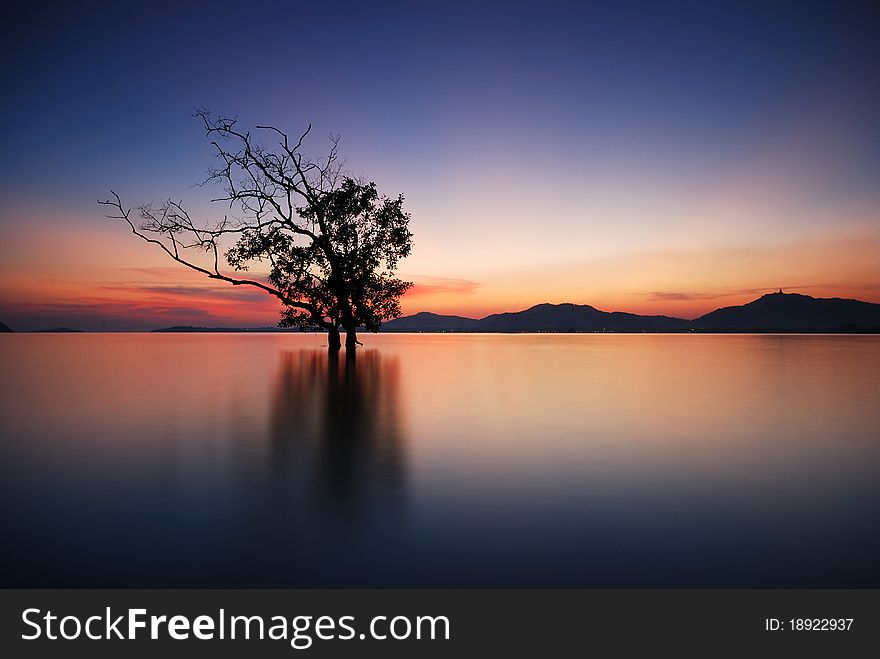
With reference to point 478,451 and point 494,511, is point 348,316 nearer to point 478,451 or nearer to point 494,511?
point 478,451

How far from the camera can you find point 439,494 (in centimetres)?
662

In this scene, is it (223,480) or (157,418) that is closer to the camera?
(223,480)

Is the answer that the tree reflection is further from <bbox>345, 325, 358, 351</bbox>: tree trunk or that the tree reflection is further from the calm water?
<bbox>345, 325, 358, 351</bbox>: tree trunk

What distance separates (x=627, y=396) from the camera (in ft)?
55.5

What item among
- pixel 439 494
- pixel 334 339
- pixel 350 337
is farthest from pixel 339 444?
pixel 350 337

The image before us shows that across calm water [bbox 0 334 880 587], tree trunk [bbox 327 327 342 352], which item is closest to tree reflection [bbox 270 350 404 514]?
calm water [bbox 0 334 880 587]

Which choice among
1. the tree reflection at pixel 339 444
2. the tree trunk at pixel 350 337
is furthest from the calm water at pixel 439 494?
the tree trunk at pixel 350 337

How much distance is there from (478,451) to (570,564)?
15.2 ft

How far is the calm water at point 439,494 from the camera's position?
4.50m

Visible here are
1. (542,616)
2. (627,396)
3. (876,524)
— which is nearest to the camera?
(542,616)

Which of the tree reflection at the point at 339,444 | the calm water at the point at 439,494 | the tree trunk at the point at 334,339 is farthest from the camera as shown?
the tree trunk at the point at 334,339

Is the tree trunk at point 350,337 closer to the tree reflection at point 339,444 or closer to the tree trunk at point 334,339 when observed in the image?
the tree trunk at point 334,339

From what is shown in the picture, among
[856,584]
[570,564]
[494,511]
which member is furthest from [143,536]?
[856,584]

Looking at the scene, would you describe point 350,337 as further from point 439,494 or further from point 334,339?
point 439,494
